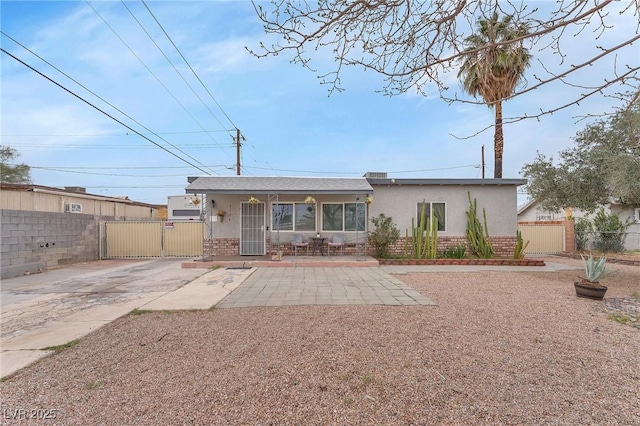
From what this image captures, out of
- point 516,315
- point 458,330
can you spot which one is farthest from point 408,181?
point 458,330

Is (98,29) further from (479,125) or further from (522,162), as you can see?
(522,162)

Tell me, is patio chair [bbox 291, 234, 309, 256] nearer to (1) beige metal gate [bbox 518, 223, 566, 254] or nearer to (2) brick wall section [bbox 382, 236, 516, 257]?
(2) brick wall section [bbox 382, 236, 516, 257]

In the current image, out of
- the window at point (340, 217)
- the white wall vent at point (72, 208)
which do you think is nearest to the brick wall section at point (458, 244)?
the window at point (340, 217)

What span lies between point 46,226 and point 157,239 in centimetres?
397

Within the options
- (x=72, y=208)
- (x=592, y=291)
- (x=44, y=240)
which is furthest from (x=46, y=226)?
(x=592, y=291)

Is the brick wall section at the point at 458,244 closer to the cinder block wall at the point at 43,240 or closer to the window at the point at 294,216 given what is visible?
the window at the point at 294,216

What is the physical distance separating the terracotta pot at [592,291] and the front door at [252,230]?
31.2ft

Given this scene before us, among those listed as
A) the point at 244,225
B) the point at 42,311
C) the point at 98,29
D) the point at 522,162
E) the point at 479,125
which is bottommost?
the point at 42,311

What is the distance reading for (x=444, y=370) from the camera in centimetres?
289

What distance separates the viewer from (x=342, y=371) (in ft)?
9.40

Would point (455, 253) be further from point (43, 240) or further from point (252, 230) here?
point (43, 240)

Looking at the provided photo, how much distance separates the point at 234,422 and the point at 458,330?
302 cm

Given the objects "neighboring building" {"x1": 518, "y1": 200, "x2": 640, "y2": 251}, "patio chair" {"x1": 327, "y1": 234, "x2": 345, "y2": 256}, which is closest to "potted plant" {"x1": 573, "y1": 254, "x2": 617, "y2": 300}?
"patio chair" {"x1": 327, "y1": 234, "x2": 345, "y2": 256}

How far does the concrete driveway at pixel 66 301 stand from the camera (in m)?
3.85
